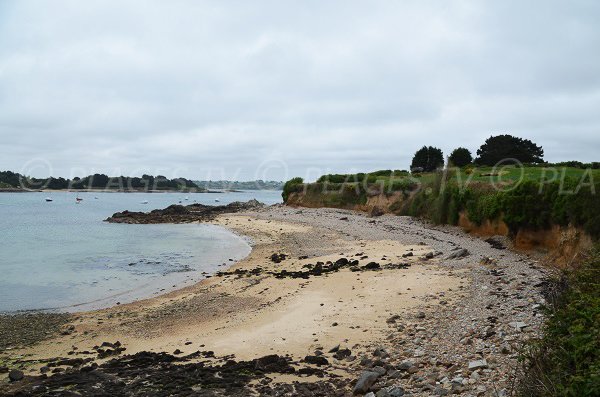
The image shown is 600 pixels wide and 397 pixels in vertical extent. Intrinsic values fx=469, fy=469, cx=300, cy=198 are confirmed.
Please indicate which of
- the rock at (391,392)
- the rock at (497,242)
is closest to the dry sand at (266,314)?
the rock at (391,392)

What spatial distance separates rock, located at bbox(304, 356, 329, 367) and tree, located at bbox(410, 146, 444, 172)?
59674 millimetres

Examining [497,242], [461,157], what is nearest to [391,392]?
[497,242]

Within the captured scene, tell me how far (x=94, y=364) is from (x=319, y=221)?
33.4 metres

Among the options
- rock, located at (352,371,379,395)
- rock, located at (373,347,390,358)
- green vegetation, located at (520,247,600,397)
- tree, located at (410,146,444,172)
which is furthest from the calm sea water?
tree, located at (410,146,444,172)

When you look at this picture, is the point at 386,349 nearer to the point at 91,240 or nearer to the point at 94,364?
the point at 94,364

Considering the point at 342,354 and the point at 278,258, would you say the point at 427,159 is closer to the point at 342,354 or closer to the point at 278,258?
the point at 278,258

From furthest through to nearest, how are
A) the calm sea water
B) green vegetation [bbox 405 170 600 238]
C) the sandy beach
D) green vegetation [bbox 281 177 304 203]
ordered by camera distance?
green vegetation [bbox 281 177 304 203] < the calm sea water < green vegetation [bbox 405 170 600 238] < the sandy beach

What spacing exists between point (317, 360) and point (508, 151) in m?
50.9

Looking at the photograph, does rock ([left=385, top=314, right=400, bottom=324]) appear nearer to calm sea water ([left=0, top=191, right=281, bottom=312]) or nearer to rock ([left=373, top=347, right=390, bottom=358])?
rock ([left=373, top=347, right=390, bottom=358])

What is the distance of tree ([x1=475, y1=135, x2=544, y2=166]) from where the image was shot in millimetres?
52684

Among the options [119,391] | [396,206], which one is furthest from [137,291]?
[396,206]

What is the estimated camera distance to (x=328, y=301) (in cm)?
1221

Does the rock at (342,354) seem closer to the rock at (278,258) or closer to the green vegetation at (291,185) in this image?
the rock at (278,258)

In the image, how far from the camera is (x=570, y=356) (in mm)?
4566
